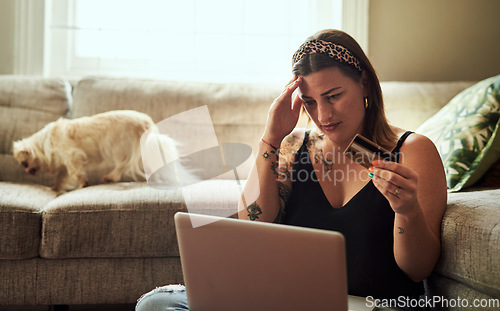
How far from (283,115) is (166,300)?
1.73 ft

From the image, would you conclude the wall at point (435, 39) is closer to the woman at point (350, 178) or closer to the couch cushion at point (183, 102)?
the couch cushion at point (183, 102)

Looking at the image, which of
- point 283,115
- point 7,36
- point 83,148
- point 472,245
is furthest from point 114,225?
point 7,36

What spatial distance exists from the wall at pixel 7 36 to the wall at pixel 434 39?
2045 mm

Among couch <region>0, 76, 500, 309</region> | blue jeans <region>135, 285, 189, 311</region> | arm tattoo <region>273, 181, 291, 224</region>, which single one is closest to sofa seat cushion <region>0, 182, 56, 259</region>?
couch <region>0, 76, 500, 309</region>

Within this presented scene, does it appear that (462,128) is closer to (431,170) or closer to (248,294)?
(431,170)

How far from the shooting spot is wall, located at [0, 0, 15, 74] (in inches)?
101

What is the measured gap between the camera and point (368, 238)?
40.9 inches

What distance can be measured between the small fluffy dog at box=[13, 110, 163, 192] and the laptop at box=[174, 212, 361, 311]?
1286mm

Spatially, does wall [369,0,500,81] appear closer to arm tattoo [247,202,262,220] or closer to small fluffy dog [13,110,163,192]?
small fluffy dog [13,110,163,192]

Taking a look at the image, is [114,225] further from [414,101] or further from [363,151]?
[414,101]

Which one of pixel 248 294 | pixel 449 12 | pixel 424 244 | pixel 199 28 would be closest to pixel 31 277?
pixel 248 294

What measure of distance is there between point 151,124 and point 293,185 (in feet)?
3.34

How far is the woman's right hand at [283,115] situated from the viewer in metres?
1.16

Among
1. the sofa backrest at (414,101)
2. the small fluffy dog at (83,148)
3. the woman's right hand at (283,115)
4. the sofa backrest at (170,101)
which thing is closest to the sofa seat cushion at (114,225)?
the small fluffy dog at (83,148)
